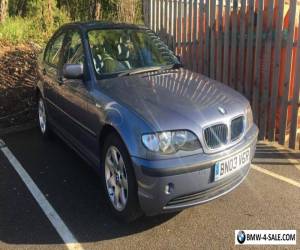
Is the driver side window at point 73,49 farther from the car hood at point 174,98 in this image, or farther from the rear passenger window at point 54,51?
the car hood at point 174,98

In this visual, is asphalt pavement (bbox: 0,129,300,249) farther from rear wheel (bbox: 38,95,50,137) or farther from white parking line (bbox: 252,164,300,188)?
rear wheel (bbox: 38,95,50,137)

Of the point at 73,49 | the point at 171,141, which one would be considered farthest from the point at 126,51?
the point at 171,141

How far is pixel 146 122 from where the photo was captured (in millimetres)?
3533

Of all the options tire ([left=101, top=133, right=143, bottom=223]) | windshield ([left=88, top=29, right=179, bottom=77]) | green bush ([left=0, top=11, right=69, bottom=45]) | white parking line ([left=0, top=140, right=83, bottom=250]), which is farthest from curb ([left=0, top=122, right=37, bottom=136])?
green bush ([left=0, top=11, right=69, bottom=45])

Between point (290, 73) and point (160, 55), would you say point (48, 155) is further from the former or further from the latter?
point (290, 73)

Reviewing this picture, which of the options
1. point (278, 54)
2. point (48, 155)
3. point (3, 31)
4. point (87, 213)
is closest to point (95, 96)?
point (87, 213)

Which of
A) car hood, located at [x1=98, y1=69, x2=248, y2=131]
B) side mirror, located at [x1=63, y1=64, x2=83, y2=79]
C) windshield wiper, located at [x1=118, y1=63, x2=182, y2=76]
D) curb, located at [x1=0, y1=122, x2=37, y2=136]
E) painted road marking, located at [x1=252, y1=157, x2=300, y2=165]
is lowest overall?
curb, located at [x1=0, y1=122, x2=37, y2=136]

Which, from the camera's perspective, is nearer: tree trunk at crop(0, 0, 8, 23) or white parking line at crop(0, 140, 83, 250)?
white parking line at crop(0, 140, 83, 250)

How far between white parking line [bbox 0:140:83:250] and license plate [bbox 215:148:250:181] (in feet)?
Answer: 4.36

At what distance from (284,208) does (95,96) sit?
85.4 inches

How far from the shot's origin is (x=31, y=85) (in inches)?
344

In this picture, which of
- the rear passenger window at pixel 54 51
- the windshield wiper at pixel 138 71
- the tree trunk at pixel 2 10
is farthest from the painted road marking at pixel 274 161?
the tree trunk at pixel 2 10

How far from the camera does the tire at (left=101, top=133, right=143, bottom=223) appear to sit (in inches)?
143

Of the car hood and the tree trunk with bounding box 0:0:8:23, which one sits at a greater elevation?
the tree trunk with bounding box 0:0:8:23
